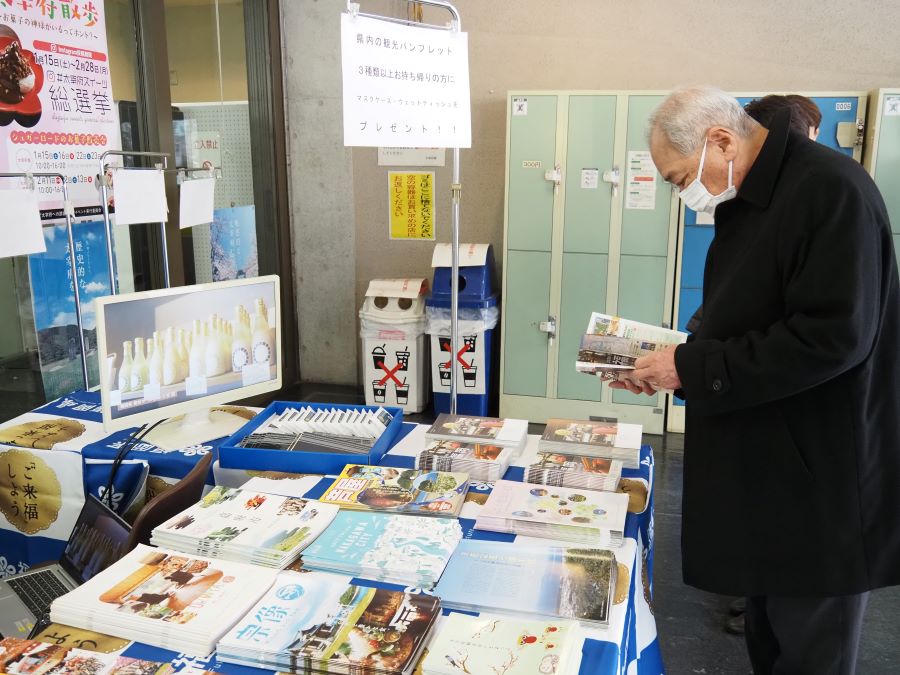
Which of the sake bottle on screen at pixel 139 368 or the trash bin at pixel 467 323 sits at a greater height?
the sake bottle on screen at pixel 139 368

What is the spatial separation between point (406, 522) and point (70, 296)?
218 cm

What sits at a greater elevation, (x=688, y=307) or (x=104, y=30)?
(x=104, y=30)

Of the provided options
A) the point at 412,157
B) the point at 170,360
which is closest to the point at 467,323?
the point at 412,157

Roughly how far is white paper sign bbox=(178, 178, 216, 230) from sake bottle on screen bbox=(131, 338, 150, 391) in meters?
0.94

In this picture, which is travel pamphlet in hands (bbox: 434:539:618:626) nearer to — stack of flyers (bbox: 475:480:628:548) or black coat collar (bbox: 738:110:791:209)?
stack of flyers (bbox: 475:480:628:548)

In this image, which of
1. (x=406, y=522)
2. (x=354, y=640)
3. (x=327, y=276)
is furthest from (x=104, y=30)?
(x=354, y=640)

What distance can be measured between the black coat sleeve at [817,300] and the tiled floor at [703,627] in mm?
1286

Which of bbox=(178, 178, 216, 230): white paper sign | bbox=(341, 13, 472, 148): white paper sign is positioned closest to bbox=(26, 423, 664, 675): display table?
bbox=(341, 13, 472, 148): white paper sign

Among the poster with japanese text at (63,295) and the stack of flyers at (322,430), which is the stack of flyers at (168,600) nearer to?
the stack of flyers at (322,430)

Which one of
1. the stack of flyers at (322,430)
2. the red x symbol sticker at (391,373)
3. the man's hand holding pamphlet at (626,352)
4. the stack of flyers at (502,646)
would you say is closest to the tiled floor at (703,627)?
the man's hand holding pamphlet at (626,352)

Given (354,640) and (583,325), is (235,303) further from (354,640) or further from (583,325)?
(583,325)

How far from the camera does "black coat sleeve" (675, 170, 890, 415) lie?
4.21 ft

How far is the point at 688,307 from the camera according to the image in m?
4.12

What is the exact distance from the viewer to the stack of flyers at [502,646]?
1.02 meters
